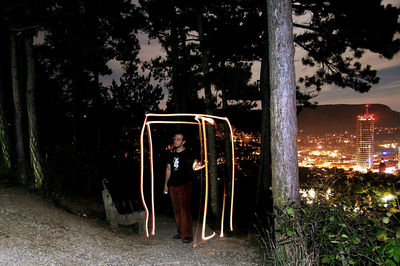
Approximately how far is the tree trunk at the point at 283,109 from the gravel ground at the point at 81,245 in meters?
1.55

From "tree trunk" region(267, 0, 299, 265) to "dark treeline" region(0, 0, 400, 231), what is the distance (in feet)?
0.79

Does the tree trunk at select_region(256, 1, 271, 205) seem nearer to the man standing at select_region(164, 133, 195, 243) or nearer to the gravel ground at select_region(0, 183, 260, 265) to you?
the gravel ground at select_region(0, 183, 260, 265)

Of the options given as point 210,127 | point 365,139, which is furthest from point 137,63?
point 365,139

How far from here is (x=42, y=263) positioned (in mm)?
4730

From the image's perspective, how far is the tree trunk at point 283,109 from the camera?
520 centimetres

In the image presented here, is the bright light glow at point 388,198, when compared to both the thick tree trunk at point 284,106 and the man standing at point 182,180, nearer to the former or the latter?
the thick tree trunk at point 284,106

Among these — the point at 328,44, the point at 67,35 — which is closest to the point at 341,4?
the point at 328,44

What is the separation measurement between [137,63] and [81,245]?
47.3ft

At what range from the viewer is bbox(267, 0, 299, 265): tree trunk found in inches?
205

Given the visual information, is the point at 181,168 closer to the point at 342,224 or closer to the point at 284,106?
the point at 284,106

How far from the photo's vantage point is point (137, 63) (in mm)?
18891

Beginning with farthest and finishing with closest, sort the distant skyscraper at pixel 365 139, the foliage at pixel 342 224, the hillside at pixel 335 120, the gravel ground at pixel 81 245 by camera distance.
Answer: the hillside at pixel 335 120 → the distant skyscraper at pixel 365 139 → the gravel ground at pixel 81 245 → the foliage at pixel 342 224

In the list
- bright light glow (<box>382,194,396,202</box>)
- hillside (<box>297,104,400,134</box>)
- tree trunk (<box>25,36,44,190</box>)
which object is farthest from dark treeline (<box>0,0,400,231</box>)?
hillside (<box>297,104,400,134</box>)

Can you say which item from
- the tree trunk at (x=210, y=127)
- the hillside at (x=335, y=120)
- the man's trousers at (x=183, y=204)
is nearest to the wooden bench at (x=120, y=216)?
the man's trousers at (x=183, y=204)
